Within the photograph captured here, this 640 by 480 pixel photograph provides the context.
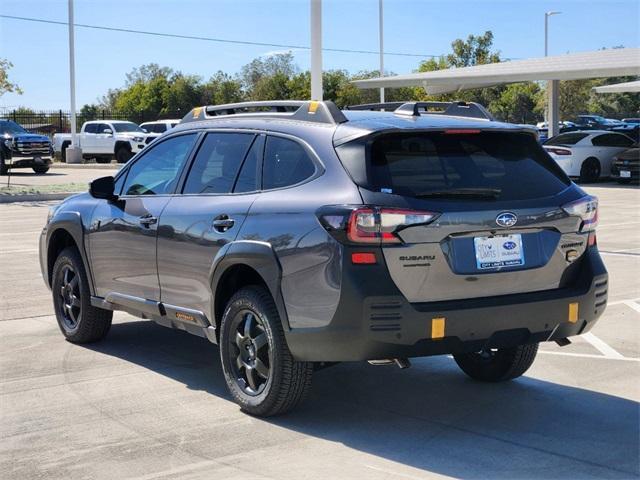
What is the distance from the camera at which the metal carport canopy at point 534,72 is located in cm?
2909

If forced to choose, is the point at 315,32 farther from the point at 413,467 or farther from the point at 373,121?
the point at 413,467

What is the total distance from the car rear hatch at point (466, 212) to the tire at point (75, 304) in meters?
3.02

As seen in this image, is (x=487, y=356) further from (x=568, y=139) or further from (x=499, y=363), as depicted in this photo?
A: (x=568, y=139)

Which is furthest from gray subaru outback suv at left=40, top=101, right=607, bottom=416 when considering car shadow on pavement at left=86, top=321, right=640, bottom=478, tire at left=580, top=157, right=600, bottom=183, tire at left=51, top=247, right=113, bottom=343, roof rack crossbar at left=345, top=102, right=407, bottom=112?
tire at left=580, top=157, right=600, bottom=183

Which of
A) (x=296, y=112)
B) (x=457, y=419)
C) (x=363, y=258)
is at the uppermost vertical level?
(x=296, y=112)

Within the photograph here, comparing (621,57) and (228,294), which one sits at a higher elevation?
(621,57)

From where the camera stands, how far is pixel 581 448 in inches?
201

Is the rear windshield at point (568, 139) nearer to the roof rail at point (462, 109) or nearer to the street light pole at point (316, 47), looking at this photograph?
the street light pole at point (316, 47)

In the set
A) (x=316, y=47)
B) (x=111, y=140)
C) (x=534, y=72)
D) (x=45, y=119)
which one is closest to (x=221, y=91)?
(x=45, y=119)

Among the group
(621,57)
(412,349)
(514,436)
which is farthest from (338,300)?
(621,57)

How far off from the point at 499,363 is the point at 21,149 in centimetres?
2996

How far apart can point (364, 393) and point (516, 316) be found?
4.40ft

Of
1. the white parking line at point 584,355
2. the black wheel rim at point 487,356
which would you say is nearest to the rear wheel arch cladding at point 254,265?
the black wheel rim at point 487,356

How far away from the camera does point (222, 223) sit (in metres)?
5.86
